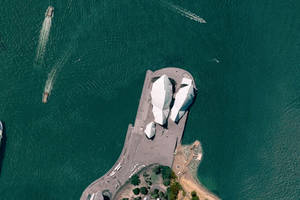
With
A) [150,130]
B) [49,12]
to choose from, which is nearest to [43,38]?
[49,12]

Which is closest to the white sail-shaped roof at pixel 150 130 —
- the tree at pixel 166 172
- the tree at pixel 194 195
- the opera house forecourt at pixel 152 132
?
the opera house forecourt at pixel 152 132

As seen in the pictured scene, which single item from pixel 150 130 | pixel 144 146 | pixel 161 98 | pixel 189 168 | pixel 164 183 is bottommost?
pixel 164 183

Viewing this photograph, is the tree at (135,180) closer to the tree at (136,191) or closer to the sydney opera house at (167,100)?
the tree at (136,191)

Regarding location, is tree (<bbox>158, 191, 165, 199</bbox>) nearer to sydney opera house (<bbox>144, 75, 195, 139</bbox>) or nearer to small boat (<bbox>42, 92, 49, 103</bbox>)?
sydney opera house (<bbox>144, 75, 195, 139</bbox>)

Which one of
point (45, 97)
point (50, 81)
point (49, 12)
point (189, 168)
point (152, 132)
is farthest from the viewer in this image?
point (189, 168)

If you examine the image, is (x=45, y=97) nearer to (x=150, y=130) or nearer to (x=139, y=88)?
Result: (x=139, y=88)

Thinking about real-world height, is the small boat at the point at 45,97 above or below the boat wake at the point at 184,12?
below
